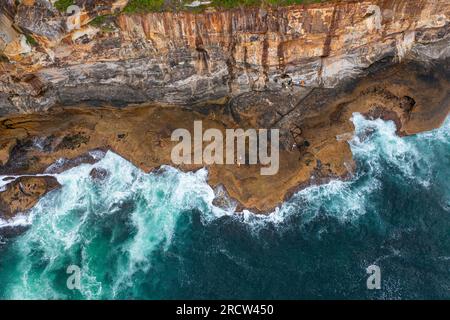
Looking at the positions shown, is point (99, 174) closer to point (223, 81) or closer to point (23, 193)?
point (23, 193)

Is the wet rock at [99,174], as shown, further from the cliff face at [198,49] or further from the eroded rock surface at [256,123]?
the cliff face at [198,49]

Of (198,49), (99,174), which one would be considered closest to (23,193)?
(99,174)

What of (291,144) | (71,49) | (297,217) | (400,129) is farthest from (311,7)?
(71,49)

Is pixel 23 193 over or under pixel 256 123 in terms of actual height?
under

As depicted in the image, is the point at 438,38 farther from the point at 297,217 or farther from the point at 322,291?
the point at 322,291

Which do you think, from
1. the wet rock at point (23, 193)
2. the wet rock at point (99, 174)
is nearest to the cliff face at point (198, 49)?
the wet rock at point (99, 174)

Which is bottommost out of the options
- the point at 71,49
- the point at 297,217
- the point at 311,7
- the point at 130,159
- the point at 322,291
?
the point at 322,291
